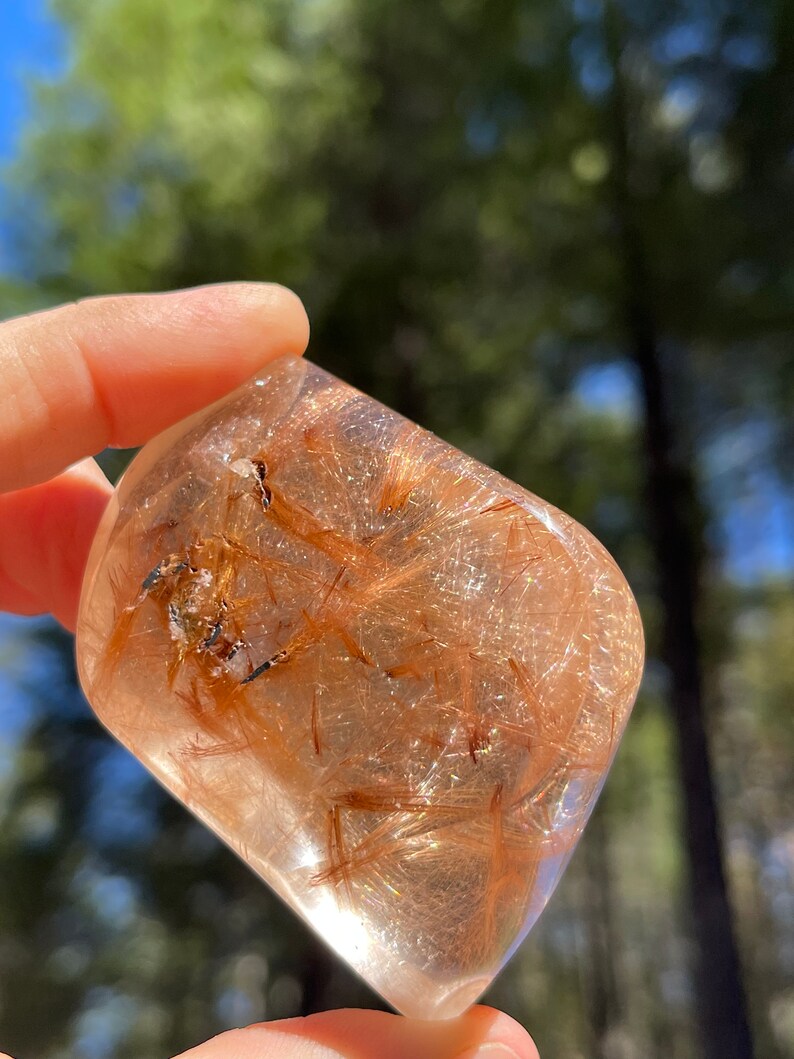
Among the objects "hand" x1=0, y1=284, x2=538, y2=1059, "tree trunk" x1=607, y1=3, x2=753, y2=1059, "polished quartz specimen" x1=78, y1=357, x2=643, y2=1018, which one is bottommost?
"tree trunk" x1=607, y1=3, x2=753, y2=1059

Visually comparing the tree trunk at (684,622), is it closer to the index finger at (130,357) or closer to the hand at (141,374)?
the hand at (141,374)

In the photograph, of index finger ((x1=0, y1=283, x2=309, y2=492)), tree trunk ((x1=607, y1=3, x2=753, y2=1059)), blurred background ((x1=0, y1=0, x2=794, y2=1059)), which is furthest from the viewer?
blurred background ((x1=0, y1=0, x2=794, y2=1059))

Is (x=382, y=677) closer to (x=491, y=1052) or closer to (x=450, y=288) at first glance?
(x=491, y=1052)

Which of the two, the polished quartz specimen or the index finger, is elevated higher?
the index finger

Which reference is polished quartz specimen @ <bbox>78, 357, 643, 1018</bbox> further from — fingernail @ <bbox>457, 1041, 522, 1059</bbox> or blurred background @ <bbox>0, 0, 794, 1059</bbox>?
blurred background @ <bbox>0, 0, 794, 1059</bbox>

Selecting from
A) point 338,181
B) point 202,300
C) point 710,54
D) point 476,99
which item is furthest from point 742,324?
point 202,300

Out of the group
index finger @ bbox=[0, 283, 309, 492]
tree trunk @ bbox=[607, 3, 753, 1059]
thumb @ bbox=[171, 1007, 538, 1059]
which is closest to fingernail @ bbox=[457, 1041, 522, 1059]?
thumb @ bbox=[171, 1007, 538, 1059]

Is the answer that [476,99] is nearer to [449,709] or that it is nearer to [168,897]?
[449,709]

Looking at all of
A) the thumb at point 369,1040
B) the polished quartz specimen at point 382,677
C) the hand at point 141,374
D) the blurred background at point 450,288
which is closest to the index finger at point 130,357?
the hand at point 141,374
